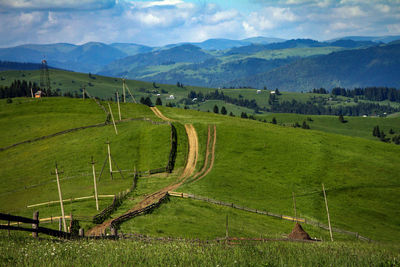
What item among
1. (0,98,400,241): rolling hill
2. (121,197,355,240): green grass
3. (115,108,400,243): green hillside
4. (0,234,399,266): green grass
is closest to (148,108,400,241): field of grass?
(115,108,400,243): green hillside

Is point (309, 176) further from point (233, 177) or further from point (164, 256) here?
point (164, 256)

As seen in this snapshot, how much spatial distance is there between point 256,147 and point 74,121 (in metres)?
70.6

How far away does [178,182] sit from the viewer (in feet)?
273

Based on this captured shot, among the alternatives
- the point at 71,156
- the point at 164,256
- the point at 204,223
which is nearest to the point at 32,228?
the point at 164,256

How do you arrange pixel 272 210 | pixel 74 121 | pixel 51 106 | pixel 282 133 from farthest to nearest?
pixel 51 106 → pixel 74 121 → pixel 282 133 → pixel 272 210

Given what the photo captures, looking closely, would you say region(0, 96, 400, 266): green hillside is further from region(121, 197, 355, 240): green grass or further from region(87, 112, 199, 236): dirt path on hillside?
region(87, 112, 199, 236): dirt path on hillside

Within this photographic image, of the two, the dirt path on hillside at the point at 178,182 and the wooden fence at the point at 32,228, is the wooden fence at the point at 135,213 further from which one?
the wooden fence at the point at 32,228

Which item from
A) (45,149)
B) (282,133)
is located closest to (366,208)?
(282,133)

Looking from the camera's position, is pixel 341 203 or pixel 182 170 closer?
pixel 341 203

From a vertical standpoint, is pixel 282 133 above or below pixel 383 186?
above

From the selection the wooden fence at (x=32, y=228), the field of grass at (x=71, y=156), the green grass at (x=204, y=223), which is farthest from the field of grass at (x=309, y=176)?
the wooden fence at (x=32, y=228)

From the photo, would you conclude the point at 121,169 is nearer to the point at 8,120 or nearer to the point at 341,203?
the point at 341,203

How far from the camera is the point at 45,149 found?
115 m

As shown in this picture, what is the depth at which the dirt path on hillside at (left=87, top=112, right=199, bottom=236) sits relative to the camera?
54.8 m
